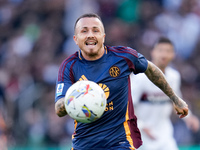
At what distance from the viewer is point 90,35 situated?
17.3ft

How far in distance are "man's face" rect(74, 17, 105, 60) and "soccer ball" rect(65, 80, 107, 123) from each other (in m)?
0.76

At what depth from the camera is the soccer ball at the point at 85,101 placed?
457 centimetres

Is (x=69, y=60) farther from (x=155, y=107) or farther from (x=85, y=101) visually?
(x=155, y=107)

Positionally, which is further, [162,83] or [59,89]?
[162,83]

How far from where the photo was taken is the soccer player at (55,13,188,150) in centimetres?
522

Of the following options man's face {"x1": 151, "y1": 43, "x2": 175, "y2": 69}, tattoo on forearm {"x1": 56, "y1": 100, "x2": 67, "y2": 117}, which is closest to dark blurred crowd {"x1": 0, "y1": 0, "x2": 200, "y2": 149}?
man's face {"x1": 151, "y1": 43, "x2": 175, "y2": 69}

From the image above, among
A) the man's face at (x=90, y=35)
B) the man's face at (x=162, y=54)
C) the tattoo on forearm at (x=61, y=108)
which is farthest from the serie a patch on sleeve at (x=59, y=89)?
the man's face at (x=162, y=54)

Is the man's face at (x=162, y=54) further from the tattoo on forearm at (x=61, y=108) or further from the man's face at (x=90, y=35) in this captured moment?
the tattoo on forearm at (x=61, y=108)

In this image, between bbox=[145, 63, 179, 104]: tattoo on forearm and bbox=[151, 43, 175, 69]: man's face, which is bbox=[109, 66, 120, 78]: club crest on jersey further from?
bbox=[151, 43, 175, 69]: man's face

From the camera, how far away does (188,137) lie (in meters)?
12.7

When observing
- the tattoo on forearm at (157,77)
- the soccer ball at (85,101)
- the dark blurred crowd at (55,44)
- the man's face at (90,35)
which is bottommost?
the soccer ball at (85,101)

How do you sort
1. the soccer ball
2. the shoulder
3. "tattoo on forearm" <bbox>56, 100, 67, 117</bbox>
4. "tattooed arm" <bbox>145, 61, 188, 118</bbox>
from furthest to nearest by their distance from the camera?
"tattooed arm" <bbox>145, 61, 188, 118</bbox>, the shoulder, "tattoo on forearm" <bbox>56, 100, 67, 117</bbox>, the soccer ball

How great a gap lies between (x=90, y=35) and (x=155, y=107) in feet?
10.4

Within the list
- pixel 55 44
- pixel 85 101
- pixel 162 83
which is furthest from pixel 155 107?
pixel 55 44
